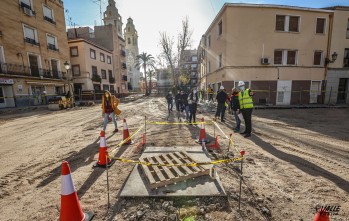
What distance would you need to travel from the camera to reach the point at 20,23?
59.4ft

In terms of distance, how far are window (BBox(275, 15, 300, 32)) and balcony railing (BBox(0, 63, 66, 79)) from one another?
2623 cm

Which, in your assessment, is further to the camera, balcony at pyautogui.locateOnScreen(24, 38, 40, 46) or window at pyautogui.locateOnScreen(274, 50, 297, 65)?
balcony at pyautogui.locateOnScreen(24, 38, 40, 46)

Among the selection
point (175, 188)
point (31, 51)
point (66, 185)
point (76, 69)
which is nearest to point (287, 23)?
point (175, 188)

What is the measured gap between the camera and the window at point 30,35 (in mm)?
18781

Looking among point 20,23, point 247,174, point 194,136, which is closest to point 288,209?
point 247,174

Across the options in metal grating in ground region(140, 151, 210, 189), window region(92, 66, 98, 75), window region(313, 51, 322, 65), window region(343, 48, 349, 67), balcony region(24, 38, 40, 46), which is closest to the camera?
metal grating in ground region(140, 151, 210, 189)

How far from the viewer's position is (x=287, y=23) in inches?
659

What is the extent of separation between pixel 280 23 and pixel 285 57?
3.32 meters

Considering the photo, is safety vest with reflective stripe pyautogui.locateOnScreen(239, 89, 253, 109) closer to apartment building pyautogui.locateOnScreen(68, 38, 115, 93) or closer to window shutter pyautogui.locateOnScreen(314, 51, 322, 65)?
window shutter pyautogui.locateOnScreen(314, 51, 322, 65)

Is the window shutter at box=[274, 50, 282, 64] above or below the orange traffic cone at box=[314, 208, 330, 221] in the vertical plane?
above

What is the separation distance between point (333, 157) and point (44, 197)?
6.82 metres

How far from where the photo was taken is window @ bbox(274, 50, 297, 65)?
55.8ft

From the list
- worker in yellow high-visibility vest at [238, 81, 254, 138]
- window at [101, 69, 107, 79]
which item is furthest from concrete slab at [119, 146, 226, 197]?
window at [101, 69, 107, 79]

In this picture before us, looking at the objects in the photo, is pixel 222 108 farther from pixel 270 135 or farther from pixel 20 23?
pixel 20 23
